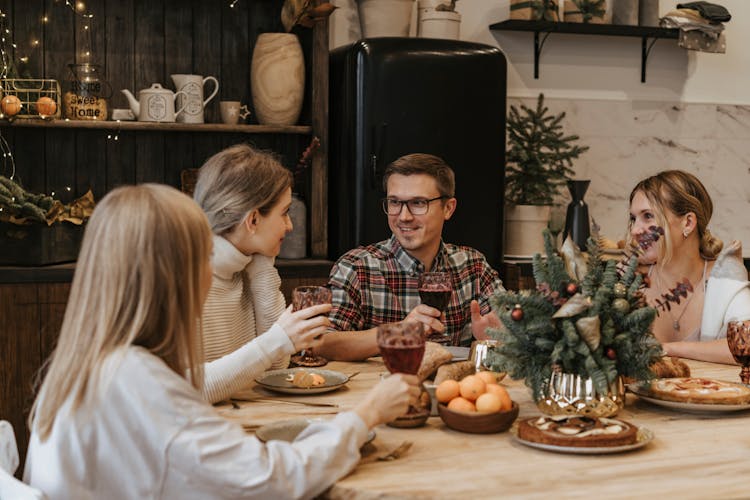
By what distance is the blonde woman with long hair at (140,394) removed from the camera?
140 cm

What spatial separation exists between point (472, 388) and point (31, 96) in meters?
2.76

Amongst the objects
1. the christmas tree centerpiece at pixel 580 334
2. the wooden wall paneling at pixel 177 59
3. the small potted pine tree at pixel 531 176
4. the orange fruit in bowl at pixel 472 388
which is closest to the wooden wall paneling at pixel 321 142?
the wooden wall paneling at pixel 177 59

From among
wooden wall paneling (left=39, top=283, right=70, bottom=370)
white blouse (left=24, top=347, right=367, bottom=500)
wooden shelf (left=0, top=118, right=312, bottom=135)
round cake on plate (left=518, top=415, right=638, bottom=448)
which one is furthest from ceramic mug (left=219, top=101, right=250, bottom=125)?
white blouse (left=24, top=347, right=367, bottom=500)

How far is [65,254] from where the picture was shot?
3764 millimetres

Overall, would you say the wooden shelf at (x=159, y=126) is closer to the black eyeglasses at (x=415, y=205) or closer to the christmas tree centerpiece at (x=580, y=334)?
the black eyeglasses at (x=415, y=205)

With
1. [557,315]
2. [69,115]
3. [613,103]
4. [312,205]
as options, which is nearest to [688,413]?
[557,315]

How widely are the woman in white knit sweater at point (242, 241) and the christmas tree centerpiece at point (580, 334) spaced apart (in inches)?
23.5

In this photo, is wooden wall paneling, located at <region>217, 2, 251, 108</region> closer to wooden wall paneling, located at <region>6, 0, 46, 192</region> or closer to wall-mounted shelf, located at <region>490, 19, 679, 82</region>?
wooden wall paneling, located at <region>6, 0, 46, 192</region>

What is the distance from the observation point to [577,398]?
192cm

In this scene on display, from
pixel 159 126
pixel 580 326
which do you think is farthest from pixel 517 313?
pixel 159 126

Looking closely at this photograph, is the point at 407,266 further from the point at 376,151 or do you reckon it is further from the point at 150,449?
the point at 150,449

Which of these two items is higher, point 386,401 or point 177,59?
point 177,59

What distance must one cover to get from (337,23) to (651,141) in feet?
5.70

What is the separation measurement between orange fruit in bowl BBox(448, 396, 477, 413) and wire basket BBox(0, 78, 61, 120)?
2.55 metres
